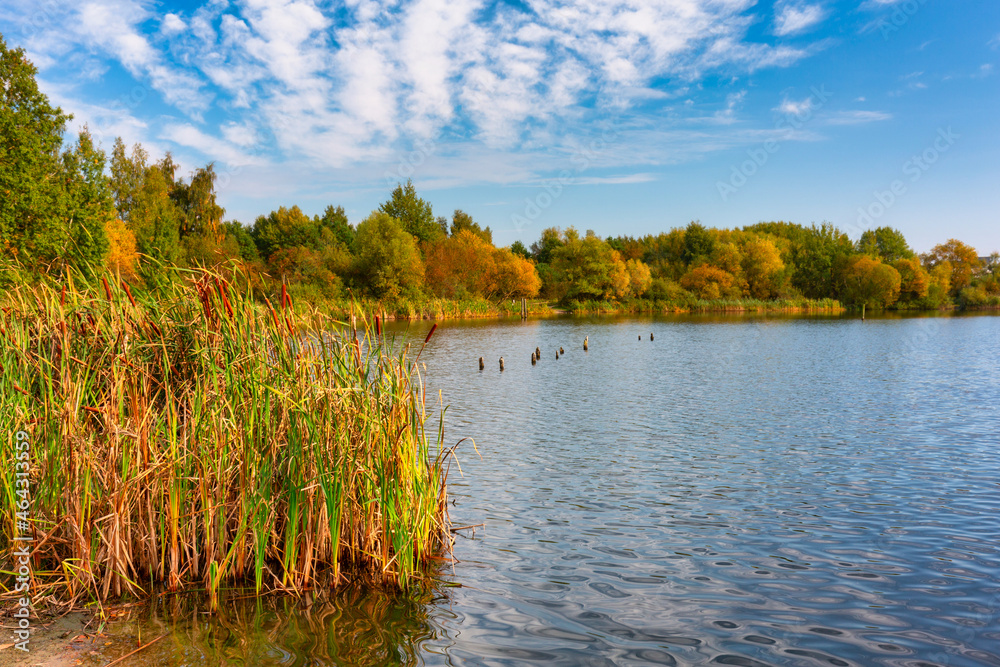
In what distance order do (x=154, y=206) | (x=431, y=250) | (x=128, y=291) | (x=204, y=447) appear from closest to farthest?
(x=204, y=447)
(x=128, y=291)
(x=154, y=206)
(x=431, y=250)

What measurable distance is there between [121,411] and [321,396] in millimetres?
1433

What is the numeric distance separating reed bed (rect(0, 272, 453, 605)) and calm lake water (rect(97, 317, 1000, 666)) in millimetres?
465

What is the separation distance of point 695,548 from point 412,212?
252ft

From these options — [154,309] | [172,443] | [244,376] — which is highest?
[154,309]

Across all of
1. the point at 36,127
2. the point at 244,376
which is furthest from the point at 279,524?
the point at 36,127

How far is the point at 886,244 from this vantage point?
92312mm

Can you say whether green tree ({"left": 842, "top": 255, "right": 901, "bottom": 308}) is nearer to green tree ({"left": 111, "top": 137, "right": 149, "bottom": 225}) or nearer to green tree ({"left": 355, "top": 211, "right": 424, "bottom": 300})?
green tree ({"left": 355, "top": 211, "right": 424, "bottom": 300})

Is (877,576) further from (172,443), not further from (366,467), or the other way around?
(172,443)

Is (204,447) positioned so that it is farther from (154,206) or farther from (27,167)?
(154,206)

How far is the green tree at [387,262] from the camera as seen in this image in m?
58.1

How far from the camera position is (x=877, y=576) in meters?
6.02

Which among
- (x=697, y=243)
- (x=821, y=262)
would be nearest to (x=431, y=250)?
(x=697, y=243)

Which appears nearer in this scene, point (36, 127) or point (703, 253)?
point (36, 127)

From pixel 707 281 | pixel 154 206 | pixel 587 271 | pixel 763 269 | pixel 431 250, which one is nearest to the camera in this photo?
pixel 154 206
